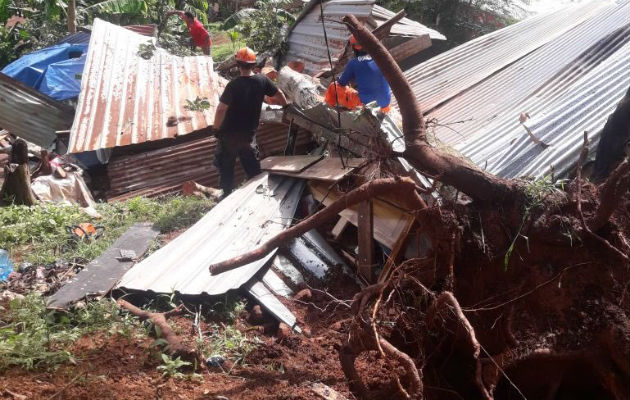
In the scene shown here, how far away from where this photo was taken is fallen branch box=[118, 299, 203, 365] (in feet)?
12.2

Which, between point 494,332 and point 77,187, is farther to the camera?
point 77,187

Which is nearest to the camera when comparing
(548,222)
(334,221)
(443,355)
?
(548,222)

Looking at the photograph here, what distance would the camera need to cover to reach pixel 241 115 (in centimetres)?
635

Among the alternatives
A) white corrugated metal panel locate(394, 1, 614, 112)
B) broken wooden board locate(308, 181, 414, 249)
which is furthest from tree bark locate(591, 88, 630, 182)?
white corrugated metal panel locate(394, 1, 614, 112)

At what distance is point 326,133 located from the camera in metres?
6.01

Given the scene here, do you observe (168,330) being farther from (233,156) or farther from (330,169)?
(233,156)

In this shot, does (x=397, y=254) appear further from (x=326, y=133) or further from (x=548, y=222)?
(x=326, y=133)

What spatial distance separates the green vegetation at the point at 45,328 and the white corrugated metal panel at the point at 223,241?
42 centimetres

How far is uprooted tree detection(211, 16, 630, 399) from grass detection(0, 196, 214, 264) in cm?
257

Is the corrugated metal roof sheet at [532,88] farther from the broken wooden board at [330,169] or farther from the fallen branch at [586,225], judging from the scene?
the fallen branch at [586,225]

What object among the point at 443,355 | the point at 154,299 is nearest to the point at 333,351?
the point at 443,355

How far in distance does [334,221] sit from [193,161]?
132 inches

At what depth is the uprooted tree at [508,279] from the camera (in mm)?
3490

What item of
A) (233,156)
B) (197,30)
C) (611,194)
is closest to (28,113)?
(197,30)
